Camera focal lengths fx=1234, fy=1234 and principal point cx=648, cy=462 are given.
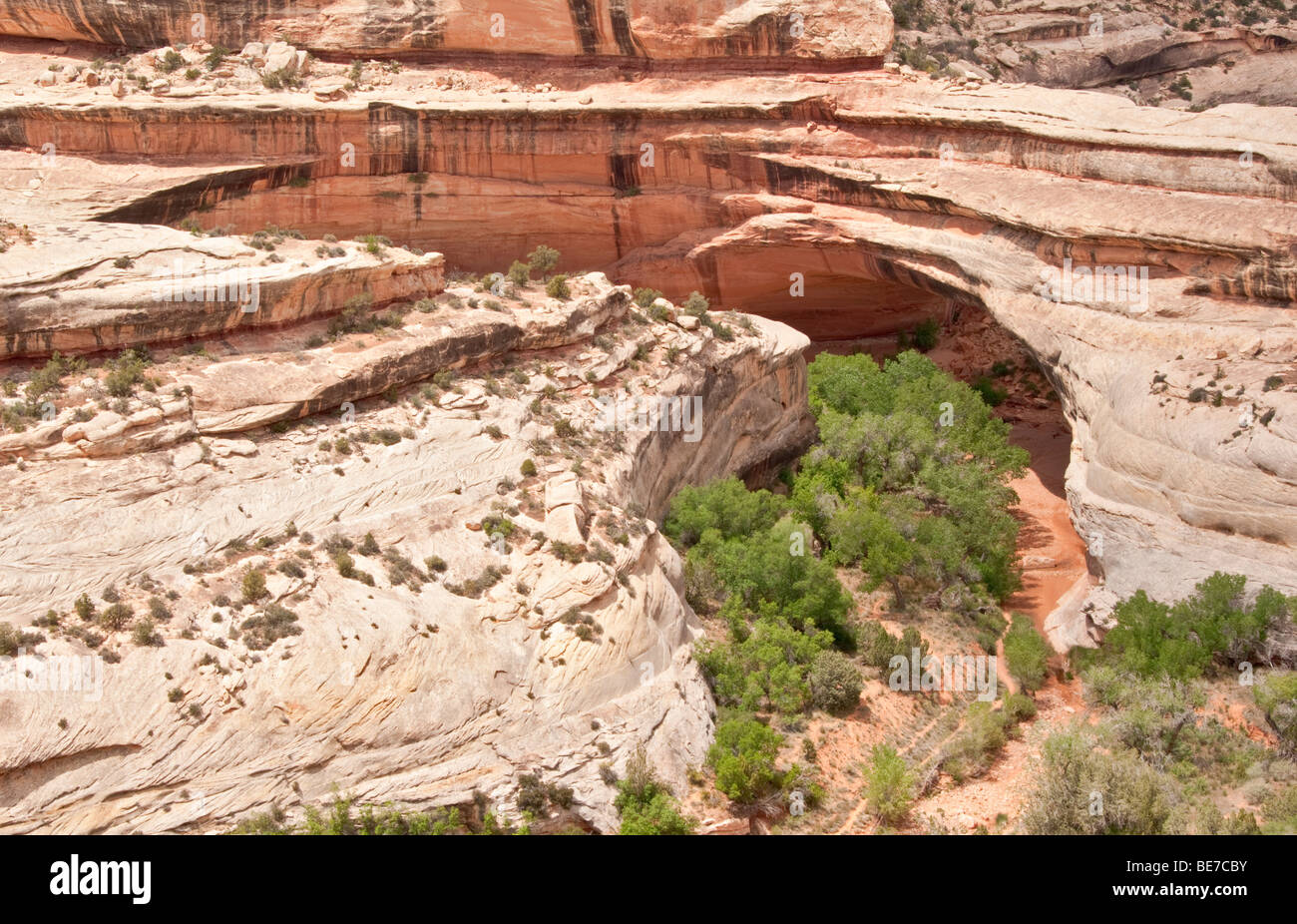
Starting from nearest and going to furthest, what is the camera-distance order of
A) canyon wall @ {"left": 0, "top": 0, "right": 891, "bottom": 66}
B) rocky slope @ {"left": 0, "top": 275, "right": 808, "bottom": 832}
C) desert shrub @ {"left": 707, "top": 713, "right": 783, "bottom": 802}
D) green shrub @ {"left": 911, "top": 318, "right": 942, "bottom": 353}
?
1. rocky slope @ {"left": 0, "top": 275, "right": 808, "bottom": 832}
2. desert shrub @ {"left": 707, "top": 713, "right": 783, "bottom": 802}
3. canyon wall @ {"left": 0, "top": 0, "right": 891, "bottom": 66}
4. green shrub @ {"left": 911, "top": 318, "right": 942, "bottom": 353}

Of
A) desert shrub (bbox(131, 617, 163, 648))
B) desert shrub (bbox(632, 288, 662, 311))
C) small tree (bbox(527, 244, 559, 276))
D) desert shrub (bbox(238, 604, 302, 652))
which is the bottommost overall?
desert shrub (bbox(238, 604, 302, 652))

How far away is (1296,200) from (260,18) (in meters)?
24.5

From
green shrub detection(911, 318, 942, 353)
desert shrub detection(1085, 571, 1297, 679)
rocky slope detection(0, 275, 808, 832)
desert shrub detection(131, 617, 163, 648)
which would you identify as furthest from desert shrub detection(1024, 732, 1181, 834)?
green shrub detection(911, 318, 942, 353)

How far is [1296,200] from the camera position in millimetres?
25141

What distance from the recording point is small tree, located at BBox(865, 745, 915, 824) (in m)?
19.1

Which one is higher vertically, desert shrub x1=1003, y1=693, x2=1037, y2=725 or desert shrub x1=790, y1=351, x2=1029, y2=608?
desert shrub x1=790, y1=351, x2=1029, y2=608

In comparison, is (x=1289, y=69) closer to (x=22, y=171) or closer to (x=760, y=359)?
(x=760, y=359)

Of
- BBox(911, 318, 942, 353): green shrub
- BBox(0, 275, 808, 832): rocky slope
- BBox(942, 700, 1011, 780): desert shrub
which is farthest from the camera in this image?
BBox(911, 318, 942, 353): green shrub

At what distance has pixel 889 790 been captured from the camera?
19.2 m

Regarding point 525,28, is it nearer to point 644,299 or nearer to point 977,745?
point 644,299

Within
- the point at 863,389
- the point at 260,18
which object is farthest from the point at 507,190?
the point at 863,389

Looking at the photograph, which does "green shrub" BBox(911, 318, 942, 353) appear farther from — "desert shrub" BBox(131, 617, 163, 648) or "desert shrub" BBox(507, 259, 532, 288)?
"desert shrub" BBox(131, 617, 163, 648)

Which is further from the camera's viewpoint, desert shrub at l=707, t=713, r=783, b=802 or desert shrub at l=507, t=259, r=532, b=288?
desert shrub at l=507, t=259, r=532, b=288

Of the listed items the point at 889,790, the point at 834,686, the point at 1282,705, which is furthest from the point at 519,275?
the point at 1282,705
